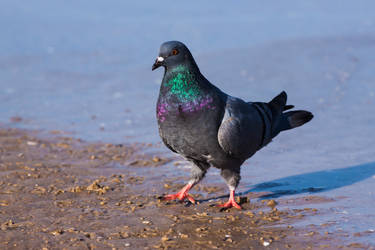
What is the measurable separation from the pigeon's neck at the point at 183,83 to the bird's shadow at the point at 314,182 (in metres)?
1.40

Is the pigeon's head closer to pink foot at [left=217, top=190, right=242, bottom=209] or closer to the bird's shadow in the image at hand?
pink foot at [left=217, top=190, right=242, bottom=209]

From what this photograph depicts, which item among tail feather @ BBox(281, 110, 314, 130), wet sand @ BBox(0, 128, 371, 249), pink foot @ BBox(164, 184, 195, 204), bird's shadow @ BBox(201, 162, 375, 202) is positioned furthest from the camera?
tail feather @ BBox(281, 110, 314, 130)

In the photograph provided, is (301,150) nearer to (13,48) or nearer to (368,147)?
(368,147)

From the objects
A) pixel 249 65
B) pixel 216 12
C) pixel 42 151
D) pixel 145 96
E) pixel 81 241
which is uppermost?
pixel 216 12

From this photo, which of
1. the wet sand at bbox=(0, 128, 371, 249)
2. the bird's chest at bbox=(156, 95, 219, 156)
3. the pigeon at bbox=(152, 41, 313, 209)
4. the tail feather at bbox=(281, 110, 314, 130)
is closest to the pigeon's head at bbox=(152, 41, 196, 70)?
the pigeon at bbox=(152, 41, 313, 209)

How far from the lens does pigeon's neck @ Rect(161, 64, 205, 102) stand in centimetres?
502

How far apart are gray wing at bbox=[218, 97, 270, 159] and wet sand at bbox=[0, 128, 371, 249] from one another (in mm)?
561

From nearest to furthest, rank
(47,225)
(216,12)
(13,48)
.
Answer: (47,225) < (13,48) < (216,12)

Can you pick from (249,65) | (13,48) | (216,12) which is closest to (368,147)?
(249,65)

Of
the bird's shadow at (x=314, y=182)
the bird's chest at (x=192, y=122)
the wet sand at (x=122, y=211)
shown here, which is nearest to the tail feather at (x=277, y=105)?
the bird's shadow at (x=314, y=182)

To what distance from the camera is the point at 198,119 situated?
4.96m

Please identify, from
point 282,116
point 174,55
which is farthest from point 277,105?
point 174,55

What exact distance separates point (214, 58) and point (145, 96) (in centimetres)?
449

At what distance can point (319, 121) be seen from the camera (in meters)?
8.84
